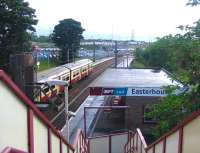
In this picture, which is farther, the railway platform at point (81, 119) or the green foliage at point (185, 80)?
the railway platform at point (81, 119)

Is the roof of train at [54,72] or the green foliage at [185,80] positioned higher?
the green foliage at [185,80]

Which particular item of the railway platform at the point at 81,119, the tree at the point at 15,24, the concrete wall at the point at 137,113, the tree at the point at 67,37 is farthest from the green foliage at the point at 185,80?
the tree at the point at 67,37

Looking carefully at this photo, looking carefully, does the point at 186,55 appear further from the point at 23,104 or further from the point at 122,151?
the point at 23,104

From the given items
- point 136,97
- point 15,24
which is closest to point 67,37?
point 15,24

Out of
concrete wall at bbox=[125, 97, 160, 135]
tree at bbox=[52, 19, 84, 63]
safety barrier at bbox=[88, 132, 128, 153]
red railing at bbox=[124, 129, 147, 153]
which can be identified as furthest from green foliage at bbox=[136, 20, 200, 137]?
tree at bbox=[52, 19, 84, 63]

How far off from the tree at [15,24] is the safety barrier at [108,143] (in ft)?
57.0

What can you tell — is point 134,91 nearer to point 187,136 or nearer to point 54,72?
point 54,72

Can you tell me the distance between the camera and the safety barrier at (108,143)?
19.2 meters

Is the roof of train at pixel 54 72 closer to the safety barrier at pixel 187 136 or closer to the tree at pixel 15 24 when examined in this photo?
the tree at pixel 15 24

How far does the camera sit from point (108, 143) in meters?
19.4

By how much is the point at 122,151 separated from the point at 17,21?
64.6 ft

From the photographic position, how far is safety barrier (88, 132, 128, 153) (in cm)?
1923

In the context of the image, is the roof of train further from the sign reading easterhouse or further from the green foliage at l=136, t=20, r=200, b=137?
the green foliage at l=136, t=20, r=200, b=137

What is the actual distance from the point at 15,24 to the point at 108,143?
64.3 feet
